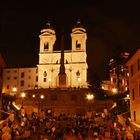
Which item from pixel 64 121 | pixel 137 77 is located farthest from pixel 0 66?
pixel 137 77

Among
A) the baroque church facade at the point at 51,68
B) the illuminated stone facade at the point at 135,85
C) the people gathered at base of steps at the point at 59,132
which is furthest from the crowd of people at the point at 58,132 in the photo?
the baroque church facade at the point at 51,68

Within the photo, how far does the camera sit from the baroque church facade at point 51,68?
93.9m

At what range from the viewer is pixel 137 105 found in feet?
117

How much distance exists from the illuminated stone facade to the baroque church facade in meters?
50.8

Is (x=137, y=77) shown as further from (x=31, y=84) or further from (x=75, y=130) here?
(x=31, y=84)

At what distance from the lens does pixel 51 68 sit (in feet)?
314

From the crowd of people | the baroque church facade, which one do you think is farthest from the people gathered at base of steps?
the baroque church facade

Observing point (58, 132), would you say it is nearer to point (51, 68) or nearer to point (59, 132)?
point (59, 132)

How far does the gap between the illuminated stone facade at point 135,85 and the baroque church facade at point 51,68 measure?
50.8 metres

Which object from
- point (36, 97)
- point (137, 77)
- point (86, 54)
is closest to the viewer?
point (137, 77)

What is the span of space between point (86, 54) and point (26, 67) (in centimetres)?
2103

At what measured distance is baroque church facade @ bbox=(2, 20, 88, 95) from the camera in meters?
93.9

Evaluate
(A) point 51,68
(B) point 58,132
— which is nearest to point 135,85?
(B) point 58,132

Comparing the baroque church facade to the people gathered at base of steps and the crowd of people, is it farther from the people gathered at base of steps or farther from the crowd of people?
the people gathered at base of steps
